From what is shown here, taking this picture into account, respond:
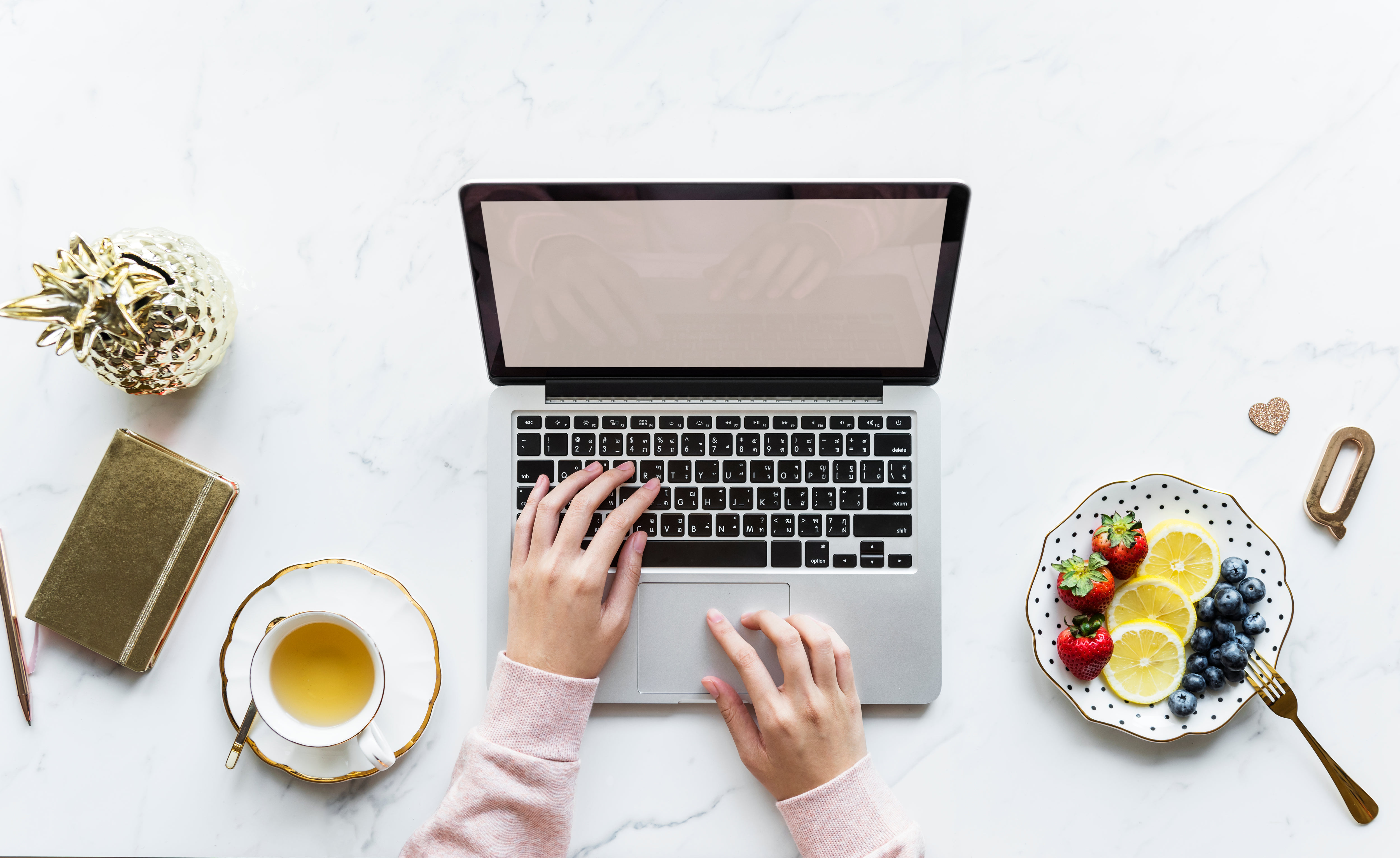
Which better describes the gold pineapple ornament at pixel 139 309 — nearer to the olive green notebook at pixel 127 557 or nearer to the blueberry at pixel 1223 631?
the olive green notebook at pixel 127 557

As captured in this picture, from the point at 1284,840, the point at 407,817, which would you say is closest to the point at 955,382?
the point at 1284,840

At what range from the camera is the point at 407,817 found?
85 cm

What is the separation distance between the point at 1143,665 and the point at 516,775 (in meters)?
0.66

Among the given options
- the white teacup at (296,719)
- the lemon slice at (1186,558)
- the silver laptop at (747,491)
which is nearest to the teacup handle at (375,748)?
the white teacup at (296,719)

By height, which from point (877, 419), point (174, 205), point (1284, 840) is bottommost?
point (1284, 840)

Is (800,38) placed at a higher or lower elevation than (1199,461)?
higher

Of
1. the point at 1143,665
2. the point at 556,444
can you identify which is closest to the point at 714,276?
the point at 556,444

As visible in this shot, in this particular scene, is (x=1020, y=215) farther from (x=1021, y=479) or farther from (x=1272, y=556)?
(x=1272, y=556)

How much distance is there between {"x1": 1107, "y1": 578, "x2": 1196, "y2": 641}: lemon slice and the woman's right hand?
30 cm

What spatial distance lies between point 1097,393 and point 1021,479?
0.13 metres

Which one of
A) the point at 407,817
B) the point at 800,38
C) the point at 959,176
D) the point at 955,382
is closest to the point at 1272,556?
the point at 955,382

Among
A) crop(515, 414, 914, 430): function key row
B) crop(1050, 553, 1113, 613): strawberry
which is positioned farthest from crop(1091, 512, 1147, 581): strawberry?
crop(515, 414, 914, 430): function key row

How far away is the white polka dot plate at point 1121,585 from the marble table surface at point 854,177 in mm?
36

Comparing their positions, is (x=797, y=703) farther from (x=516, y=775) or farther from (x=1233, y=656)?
(x=1233, y=656)
